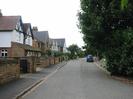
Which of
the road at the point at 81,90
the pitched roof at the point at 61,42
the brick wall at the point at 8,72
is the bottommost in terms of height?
the road at the point at 81,90

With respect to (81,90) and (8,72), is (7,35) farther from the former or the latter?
(81,90)

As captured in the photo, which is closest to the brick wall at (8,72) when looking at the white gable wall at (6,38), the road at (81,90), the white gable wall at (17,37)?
the road at (81,90)

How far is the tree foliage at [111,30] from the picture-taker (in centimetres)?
2325

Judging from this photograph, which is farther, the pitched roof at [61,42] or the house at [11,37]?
the pitched roof at [61,42]

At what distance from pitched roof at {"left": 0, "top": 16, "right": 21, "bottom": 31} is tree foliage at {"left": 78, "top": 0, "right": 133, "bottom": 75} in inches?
867

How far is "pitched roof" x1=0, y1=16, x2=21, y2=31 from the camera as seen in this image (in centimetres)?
4712

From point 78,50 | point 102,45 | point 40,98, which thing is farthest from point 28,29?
point 78,50

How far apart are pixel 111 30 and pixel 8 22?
1043 inches

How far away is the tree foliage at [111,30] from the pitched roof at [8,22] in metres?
22.0

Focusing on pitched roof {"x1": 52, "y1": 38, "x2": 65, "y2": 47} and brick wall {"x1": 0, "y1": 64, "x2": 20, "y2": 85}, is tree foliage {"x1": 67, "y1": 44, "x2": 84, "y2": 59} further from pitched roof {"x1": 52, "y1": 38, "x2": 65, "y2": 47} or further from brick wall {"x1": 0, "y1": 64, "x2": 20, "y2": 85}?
brick wall {"x1": 0, "y1": 64, "x2": 20, "y2": 85}

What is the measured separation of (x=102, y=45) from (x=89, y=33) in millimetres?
1688

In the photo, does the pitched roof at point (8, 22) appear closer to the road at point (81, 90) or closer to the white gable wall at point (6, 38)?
the white gable wall at point (6, 38)

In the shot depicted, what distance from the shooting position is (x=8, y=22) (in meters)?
48.9

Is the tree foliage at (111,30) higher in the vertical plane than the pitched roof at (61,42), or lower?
lower
